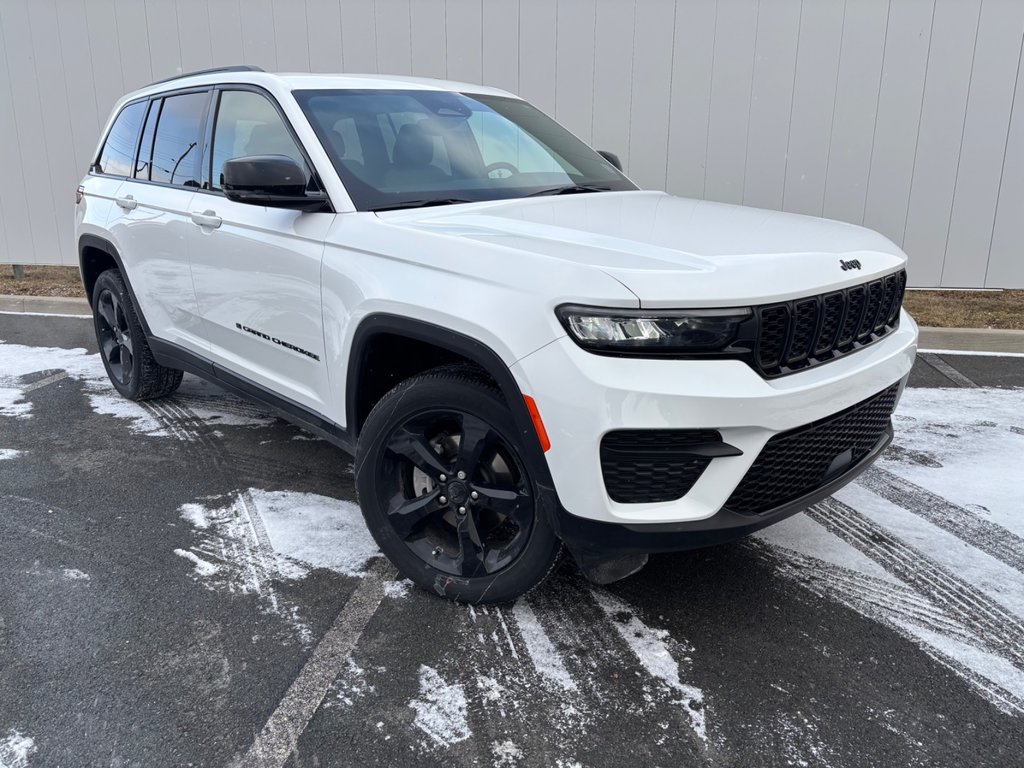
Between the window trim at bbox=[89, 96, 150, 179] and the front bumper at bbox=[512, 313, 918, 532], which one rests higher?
the window trim at bbox=[89, 96, 150, 179]

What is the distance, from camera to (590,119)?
24.4ft

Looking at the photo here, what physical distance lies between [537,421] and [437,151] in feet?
5.28

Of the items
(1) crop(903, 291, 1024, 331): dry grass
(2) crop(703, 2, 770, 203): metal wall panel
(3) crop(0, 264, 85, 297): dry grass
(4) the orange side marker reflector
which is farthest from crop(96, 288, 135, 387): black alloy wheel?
(1) crop(903, 291, 1024, 331): dry grass

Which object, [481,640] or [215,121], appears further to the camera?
[215,121]

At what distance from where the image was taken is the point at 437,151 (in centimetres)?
342

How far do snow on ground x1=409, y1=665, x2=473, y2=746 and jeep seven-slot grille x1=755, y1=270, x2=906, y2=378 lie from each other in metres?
1.32

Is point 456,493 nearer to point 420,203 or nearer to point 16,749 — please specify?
point 420,203

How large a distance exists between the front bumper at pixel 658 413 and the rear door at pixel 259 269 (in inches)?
47.4

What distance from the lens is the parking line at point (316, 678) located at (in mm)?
2217

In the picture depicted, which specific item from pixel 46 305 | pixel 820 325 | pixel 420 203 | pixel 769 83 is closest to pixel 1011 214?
pixel 769 83

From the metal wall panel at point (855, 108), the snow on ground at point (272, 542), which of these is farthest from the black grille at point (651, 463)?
the metal wall panel at point (855, 108)

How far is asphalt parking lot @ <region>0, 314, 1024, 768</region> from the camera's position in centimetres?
226

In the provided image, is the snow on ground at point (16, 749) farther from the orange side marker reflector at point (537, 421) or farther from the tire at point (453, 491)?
the orange side marker reflector at point (537, 421)

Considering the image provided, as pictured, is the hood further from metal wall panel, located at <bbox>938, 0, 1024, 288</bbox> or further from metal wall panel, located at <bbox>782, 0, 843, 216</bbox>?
metal wall panel, located at <bbox>938, 0, 1024, 288</bbox>
